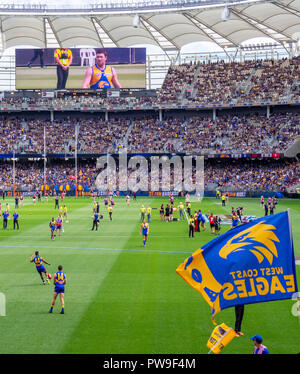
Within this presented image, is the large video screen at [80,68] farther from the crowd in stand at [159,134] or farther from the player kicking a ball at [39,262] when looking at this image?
the player kicking a ball at [39,262]

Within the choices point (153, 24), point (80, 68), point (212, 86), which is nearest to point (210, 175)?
point (212, 86)

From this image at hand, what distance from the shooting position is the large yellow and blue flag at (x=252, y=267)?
30.2 feet

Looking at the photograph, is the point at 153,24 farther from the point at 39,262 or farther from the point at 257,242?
the point at 257,242

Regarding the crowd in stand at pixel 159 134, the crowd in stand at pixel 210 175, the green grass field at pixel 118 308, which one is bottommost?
the green grass field at pixel 118 308

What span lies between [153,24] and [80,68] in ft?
58.1

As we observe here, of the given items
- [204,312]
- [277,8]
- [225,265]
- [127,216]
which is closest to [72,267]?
[204,312]

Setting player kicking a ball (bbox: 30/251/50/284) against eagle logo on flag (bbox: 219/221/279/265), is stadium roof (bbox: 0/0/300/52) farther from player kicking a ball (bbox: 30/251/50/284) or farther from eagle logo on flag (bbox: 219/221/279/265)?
eagle logo on flag (bbox: 219/221/279/265)

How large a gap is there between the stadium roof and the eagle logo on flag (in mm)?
56372

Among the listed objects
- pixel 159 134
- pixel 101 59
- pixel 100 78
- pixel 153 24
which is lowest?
pixel 159 134

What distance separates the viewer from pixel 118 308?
15211 mm

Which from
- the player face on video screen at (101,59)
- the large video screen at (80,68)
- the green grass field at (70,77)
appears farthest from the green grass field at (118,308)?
the green grass field at (70,77)

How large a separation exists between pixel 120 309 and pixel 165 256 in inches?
359

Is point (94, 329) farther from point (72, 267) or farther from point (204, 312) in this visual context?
point (72, 267)

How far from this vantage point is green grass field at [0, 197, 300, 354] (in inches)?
471
